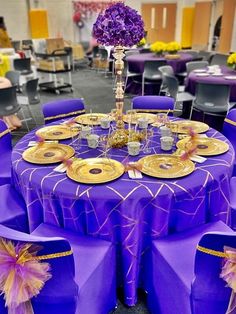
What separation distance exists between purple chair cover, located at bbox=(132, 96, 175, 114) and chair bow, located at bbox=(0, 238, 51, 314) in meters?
2.12

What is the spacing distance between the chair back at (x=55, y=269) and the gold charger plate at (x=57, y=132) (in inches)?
42.6

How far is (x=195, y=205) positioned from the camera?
162cm

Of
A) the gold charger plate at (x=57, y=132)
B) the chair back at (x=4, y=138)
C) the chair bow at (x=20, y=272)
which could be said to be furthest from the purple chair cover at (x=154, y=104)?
the chair bow at (x=20, y=272)

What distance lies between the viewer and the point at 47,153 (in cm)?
196

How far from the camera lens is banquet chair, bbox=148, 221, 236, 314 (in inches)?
46.8

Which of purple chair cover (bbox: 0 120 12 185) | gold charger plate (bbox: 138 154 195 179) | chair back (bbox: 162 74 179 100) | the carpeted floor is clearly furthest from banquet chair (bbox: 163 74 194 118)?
gold charger plate (bbox: 138 154 195 179)

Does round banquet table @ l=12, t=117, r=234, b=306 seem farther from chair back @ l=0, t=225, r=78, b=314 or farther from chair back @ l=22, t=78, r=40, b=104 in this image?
chair back @ l=22, t=78, r=40, b=104

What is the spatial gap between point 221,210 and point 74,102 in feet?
6.15

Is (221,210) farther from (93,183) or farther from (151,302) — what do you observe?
(93,183)

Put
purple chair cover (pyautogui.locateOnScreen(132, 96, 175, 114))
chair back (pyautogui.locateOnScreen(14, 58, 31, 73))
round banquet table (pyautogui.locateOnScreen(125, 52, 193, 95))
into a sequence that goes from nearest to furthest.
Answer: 1. purple chair cover (pyautogui.locateOnScreen(132, 96, 175, 114))
2. round banquet table (pyautogui.locateOnScreen(125, 52, 193, 95))
3. chair back (pyautogui.locateOnScreen(14, 58, 31, 73))

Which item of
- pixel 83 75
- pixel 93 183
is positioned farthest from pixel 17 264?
pixel 83 75

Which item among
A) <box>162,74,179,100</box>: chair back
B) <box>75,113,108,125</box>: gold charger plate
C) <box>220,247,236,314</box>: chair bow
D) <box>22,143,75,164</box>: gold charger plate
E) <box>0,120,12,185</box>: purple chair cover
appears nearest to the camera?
<box>220,247,236,314</box>: chair bow

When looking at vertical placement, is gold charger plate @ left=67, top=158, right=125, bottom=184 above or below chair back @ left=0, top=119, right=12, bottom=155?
above

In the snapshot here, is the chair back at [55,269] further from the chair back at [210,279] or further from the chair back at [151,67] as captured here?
the chair back at [151,67]
